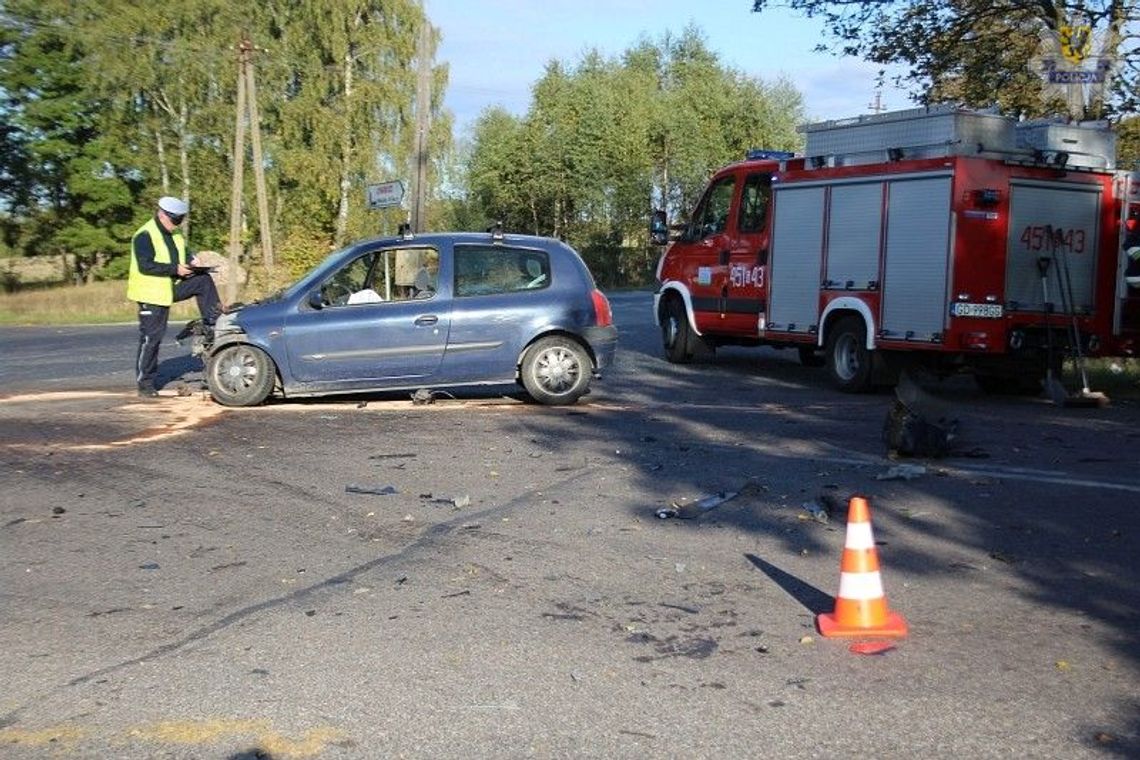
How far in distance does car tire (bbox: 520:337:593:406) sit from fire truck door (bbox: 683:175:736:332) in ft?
15.5

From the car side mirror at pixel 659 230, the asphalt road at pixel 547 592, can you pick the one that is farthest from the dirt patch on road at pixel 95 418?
the car side mirror at pixel 659 230

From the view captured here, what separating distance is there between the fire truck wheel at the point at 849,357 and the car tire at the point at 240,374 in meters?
6.44

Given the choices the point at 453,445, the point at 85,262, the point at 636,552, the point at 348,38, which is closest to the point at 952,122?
the point at 453,445

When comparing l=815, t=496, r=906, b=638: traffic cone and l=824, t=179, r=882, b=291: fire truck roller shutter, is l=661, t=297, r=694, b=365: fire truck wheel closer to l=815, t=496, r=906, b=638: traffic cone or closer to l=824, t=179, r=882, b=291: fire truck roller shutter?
l=824, t=179, r=882, b=291: fire truck roller shutter

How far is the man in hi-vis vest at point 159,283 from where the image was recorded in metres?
12.6

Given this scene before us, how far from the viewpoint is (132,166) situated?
5388 cm

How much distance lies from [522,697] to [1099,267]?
1115 centimetres

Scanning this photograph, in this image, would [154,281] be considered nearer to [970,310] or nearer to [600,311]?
[600,311]

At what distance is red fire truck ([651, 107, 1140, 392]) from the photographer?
1281 centimetres

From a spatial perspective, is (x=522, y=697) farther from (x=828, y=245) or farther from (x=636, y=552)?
(x=828, y=245)

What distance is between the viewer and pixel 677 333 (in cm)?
1761

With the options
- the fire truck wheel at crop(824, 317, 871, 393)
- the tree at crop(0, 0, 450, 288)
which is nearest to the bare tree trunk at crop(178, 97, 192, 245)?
the tree at crop(0, 0, 450, 288)

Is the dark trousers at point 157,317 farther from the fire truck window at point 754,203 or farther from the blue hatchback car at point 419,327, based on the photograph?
the fire truck window at point 754,203

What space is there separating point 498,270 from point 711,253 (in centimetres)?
528
